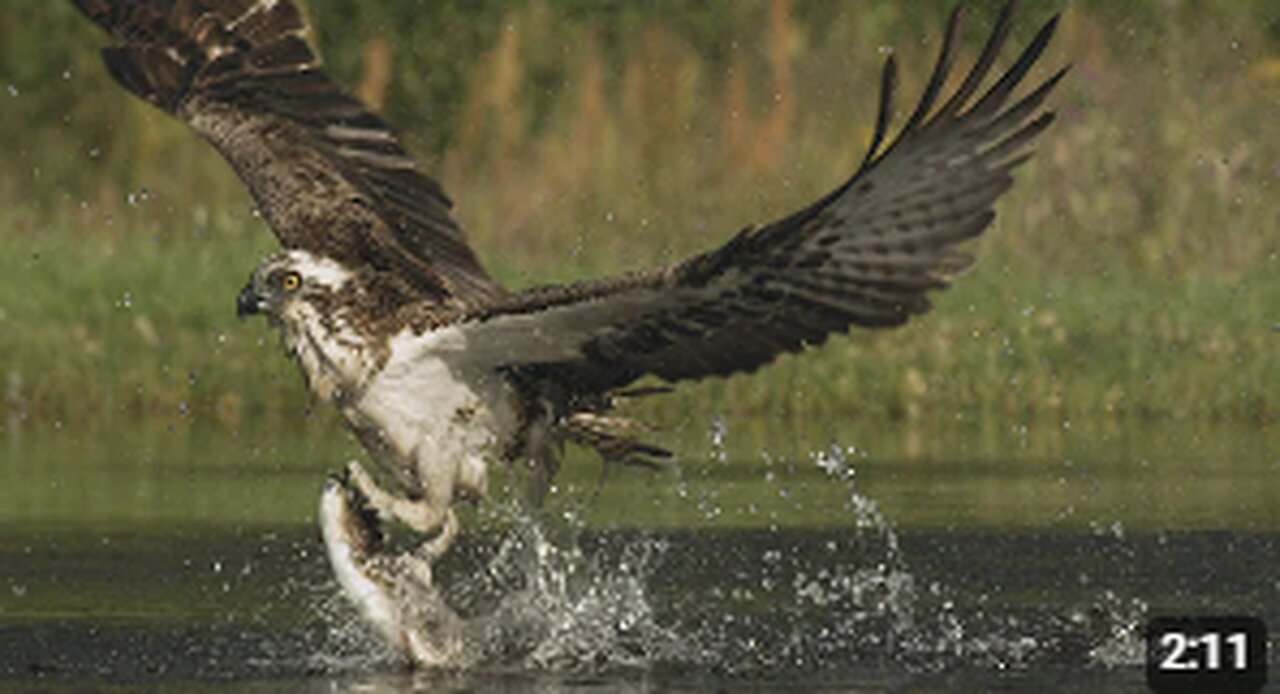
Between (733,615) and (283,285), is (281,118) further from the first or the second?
(733,615)

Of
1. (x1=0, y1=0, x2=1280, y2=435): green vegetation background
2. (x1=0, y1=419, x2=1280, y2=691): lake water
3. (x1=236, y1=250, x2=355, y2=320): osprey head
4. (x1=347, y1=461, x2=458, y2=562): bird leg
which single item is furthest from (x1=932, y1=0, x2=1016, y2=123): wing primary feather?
(x1=0, y1=0, x2=1280, y2=435): green vegetation background

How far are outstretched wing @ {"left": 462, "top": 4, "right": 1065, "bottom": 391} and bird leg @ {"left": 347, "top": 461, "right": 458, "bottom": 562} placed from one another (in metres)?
0.62

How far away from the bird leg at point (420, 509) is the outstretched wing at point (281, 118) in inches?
36.6

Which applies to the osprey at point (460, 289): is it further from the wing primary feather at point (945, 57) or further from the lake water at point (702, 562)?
the lake water at point (702, 562)

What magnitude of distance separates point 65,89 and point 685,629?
54.0 ft

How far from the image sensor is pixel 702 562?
43.5 ft

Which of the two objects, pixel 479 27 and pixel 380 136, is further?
pixel 479 27

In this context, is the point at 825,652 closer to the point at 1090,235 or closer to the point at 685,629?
the point at 685,629

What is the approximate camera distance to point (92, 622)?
1144 cm

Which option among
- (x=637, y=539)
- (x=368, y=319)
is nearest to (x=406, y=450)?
(x=368, y=319)

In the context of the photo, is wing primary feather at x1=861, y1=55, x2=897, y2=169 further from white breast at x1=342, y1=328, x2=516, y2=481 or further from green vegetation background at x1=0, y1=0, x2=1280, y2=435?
green vegetation background at x1=0, y1=0, x2=1280, y2=435

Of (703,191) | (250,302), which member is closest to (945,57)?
(250,302)

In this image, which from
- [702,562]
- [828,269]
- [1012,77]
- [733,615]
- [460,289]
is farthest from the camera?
[702,562]

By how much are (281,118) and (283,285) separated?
1.74 meters
